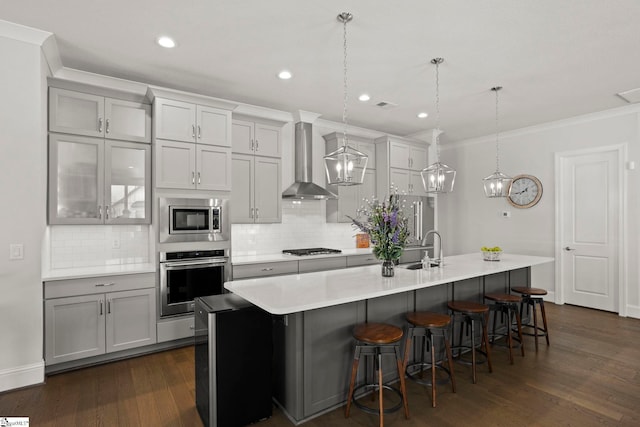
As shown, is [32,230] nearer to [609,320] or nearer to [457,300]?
[457,300]

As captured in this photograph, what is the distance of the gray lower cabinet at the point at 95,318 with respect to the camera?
3.11 metres

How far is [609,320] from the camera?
467 cm

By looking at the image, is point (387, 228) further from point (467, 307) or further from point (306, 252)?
point (306, 252)

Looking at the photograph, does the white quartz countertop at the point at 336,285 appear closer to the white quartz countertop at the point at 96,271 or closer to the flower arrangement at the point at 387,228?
the flower arrangement at the point at 387,228

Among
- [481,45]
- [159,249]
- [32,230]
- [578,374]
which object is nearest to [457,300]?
[578,374]

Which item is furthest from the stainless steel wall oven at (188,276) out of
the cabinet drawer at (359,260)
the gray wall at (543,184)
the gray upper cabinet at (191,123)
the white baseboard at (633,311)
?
the white baseboard at (633,311)

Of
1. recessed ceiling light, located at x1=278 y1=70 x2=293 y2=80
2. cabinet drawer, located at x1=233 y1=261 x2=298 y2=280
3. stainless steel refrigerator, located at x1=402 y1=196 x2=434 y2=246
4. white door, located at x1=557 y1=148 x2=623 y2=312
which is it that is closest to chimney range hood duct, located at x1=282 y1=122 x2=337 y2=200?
cabinet drawer, located at x1=233 y1=261 x2=298 y2=280

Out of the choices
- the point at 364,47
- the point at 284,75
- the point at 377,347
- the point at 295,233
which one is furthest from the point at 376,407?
the point at 284,75

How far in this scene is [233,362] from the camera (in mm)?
2252

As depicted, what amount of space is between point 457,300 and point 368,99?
8.68ft

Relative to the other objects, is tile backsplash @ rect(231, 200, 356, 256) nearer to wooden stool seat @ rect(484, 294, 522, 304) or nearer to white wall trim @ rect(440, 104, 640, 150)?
wooden stool seat @ rect(484, 294, 522, 304)

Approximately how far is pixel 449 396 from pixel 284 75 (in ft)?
11.0

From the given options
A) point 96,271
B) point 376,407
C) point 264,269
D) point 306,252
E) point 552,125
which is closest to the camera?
point 376,407

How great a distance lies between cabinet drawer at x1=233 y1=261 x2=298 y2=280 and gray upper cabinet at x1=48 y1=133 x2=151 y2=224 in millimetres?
1177
